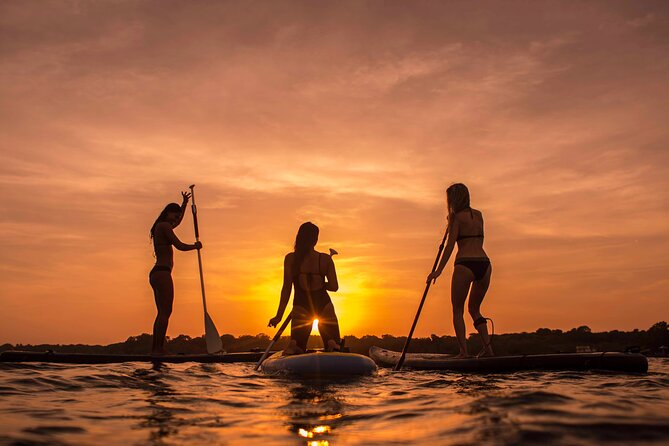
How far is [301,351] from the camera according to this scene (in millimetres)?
10383

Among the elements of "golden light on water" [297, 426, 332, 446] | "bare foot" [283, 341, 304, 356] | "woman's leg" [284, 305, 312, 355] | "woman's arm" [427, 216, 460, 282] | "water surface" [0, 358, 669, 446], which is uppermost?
"woman's arm" [427, 216, 460, 282]

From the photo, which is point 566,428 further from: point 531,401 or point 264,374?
point 264,374

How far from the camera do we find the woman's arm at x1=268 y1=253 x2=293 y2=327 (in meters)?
10.2

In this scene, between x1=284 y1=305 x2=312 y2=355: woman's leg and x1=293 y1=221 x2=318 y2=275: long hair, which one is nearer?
x1=293 y1=221 x2=318 y2=275: long hair

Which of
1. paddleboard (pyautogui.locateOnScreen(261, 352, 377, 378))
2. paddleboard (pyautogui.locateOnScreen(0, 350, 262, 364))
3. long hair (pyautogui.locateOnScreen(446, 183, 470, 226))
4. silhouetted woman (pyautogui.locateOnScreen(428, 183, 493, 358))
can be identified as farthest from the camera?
paddleboard (pyautogui.locateOnScreen(0, 350, 262, 364))

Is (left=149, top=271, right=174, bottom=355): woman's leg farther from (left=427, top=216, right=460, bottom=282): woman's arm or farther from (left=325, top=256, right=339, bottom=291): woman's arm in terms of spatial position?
(left=427, top=216, right=460, bottom=282): woman's arm

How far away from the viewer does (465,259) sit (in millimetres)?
10453

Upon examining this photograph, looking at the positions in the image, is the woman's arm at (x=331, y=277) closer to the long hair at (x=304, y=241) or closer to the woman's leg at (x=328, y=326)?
the woman's leg at (x=328, y=326)

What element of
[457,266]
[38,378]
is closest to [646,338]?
[457,266]

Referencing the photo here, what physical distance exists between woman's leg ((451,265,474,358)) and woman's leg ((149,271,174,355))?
18.5 feet

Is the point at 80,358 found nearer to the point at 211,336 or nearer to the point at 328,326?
the point at 211,336

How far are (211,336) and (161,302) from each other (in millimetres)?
2122

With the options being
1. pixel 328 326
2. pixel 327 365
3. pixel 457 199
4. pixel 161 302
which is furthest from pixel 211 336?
pixel 457 199

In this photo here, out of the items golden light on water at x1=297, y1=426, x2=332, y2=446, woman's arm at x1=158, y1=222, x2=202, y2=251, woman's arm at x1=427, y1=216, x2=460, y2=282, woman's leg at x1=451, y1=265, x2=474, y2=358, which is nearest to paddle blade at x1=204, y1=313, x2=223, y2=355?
woman's arm at x1=158, y1=222, x2=202, y2=251
